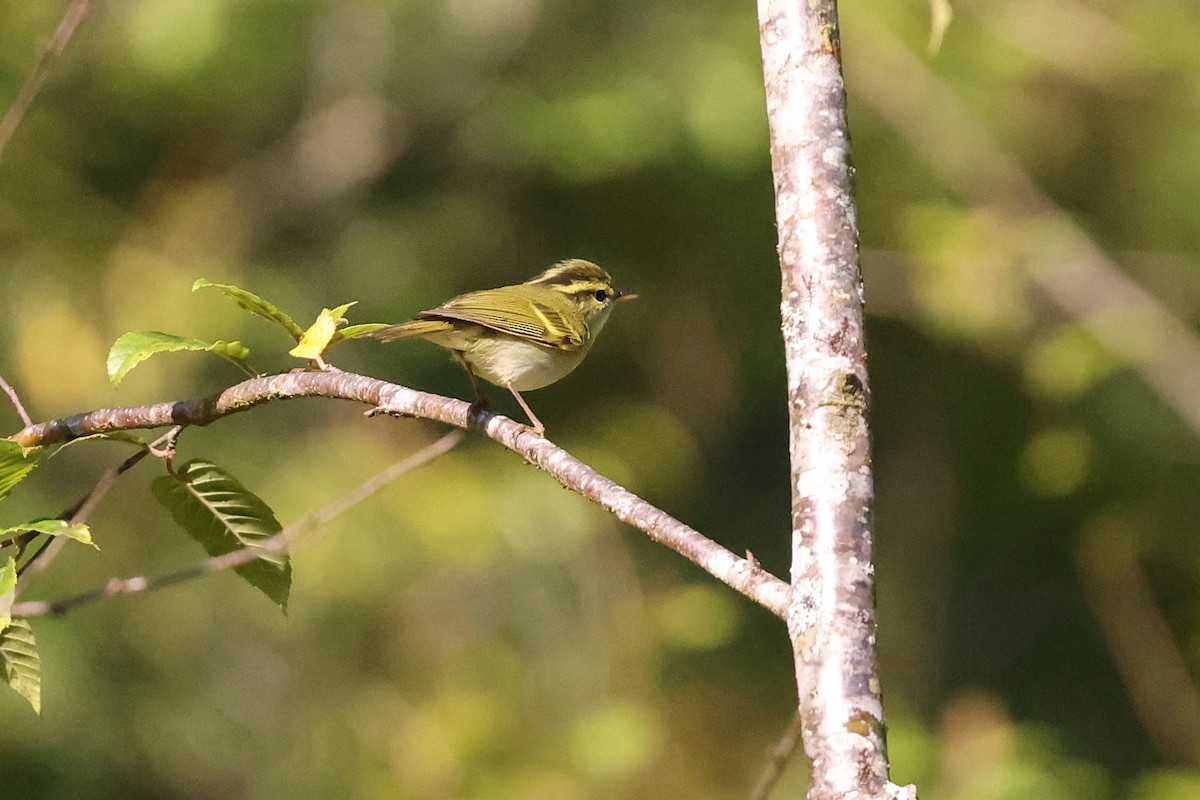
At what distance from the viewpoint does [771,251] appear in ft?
27.7

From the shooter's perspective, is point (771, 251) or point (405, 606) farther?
point (771, 251)

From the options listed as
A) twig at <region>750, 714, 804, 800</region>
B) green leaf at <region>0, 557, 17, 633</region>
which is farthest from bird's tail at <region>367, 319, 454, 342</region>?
twig at <region>750, 714, 804, 800</region>

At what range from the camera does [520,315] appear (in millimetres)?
3309

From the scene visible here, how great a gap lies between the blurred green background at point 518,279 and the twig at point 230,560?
329 centimetres

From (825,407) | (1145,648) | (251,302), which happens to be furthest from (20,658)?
(1145,648)

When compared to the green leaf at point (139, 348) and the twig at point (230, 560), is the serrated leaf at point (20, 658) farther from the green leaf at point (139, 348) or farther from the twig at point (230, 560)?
the green leaf at point (139, 348)

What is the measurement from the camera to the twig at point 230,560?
5.92 ft

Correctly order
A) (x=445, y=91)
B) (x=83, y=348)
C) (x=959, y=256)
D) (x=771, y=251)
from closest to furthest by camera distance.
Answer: (x=959, y=256)
(x=83, y=348)
(x=445, y=91)
(x=771, y=251)

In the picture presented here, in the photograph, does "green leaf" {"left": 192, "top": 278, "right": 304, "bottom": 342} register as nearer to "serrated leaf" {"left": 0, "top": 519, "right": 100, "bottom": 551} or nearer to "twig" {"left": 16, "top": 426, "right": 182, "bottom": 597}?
"twig" {"left": 16, "top": 426, "right": 182, "bottom": 597}

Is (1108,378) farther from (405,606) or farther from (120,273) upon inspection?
(120,273)

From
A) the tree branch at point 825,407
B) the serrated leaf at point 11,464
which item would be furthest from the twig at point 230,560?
the tree branch at point 825,407

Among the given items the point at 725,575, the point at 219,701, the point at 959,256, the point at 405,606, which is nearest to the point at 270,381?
the point at 725,575

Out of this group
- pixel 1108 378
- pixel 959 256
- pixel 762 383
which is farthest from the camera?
pixel 762 383

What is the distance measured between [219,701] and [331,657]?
0.77 meters
